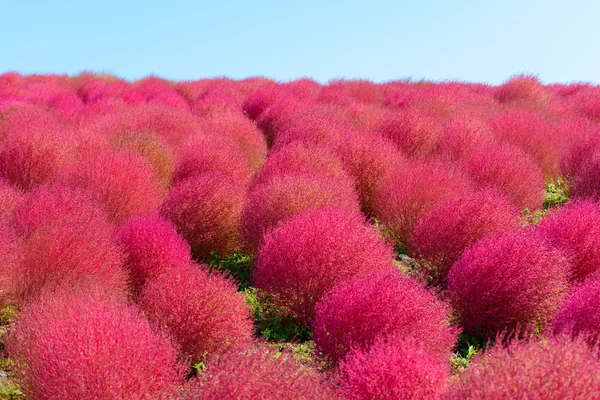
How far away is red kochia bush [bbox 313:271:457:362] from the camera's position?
13.6ft

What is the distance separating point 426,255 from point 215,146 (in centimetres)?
325

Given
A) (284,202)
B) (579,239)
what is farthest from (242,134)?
(579,239)

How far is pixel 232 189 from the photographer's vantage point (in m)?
6.62

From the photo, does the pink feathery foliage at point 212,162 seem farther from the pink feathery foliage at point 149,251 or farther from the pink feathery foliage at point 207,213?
the pink feathery foliage at point 149,251

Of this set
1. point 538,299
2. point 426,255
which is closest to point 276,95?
point 426,255

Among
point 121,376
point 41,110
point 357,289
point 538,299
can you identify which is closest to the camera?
point 121,376

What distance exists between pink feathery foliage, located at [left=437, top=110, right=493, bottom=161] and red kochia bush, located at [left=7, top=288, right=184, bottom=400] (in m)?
6.03

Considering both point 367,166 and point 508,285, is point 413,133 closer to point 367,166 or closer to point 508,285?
point 367,166

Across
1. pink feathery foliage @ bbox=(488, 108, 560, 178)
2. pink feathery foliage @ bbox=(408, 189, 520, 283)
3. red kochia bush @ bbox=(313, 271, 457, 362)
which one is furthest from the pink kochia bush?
pink feathery foliage @ bbox=(488, 108, 560, 178)

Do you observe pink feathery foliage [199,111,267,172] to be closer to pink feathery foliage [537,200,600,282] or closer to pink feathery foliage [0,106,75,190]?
pink feathery foliage [0,106,75,190]

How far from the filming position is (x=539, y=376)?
280 centimetres

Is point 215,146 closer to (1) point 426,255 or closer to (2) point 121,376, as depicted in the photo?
(1) point 426,255

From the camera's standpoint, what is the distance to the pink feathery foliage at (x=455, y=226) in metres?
5.87

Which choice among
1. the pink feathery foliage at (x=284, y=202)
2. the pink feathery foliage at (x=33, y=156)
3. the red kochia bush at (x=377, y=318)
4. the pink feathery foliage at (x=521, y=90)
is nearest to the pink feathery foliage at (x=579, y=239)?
the red kochia bush at (x=377, y=318)
